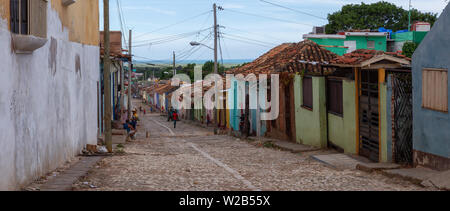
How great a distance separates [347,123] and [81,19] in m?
8.53

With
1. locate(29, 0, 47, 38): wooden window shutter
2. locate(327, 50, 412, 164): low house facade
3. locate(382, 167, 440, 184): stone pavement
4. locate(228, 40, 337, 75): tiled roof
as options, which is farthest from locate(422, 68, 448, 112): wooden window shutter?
locate(228, 40, 337, 75): tiled roof

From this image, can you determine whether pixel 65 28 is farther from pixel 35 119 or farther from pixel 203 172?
pixel 203 172

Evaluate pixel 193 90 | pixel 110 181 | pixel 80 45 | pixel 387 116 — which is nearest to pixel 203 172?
pixel 110 181

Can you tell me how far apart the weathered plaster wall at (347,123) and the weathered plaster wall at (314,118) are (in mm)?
756

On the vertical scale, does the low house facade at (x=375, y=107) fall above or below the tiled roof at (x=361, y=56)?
below

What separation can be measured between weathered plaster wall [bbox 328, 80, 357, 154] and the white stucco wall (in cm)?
773

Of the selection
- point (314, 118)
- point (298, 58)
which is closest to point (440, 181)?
point (314, 118)

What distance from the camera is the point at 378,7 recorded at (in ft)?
173

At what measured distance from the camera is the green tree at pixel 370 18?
5262cm

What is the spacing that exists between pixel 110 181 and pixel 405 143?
6747 mm

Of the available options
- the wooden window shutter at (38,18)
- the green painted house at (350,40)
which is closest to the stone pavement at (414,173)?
the wooden window shutter at (38,18)

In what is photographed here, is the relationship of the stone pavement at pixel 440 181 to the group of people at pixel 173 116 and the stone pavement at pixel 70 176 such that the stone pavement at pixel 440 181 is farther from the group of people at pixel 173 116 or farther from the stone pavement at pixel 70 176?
the group of people at pixel 173 116

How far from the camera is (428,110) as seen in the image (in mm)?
10570

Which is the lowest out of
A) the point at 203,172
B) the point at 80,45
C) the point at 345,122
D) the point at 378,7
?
the point at 203,172
